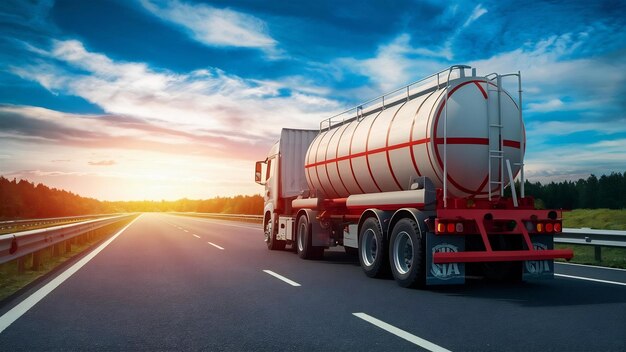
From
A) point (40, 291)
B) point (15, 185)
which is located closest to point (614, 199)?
point (15, 185)

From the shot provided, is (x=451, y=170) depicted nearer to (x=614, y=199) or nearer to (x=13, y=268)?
(x=13, y=268)

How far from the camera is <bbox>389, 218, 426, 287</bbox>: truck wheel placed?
823 centimetres

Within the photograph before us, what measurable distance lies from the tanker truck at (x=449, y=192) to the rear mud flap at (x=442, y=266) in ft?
0.05

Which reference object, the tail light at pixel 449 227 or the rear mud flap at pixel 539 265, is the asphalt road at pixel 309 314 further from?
the tail light at pixel 449 227

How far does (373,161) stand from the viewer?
1066 centimetres

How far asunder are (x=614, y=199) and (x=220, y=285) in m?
101

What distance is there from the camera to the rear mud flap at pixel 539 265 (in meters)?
8.72

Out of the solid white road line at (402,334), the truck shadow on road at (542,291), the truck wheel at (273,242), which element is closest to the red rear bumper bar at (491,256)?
the truck shadow on road at (542,291)

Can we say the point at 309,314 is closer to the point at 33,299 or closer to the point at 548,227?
the point at 33,299

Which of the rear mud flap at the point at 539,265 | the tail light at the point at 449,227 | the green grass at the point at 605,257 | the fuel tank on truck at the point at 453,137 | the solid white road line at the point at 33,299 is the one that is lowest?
the solid white road line at the point at 33,299

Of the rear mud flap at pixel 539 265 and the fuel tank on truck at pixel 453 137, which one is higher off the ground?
the fuel tank on truck at pixel 453 137

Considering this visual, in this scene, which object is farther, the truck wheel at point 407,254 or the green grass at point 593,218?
the green grass at point 593,218

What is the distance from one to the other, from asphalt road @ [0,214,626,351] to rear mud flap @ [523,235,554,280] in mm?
225

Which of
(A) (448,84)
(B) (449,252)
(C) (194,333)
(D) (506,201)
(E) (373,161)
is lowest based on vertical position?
(C) (194,333)
